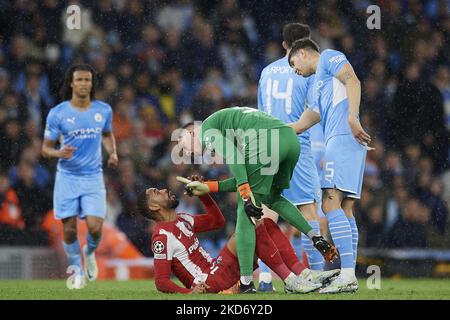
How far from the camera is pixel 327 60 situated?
25.8 ft

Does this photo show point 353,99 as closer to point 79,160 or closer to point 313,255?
point 313,255

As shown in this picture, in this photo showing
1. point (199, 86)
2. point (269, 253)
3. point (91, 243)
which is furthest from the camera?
point (199, 86)

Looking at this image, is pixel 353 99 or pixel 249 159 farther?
pixel 353 99

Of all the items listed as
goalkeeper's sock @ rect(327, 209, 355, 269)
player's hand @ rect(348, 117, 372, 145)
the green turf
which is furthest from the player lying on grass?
player's hand @ rect(348, 117, 372, 145)

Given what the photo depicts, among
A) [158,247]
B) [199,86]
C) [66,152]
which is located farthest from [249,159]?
[199,86]

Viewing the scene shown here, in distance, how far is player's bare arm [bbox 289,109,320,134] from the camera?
27.1 ft

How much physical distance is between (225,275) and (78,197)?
288 centimetres

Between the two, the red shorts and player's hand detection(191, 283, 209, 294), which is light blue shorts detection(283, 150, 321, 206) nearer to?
the red shorts

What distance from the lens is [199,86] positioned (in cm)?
1364

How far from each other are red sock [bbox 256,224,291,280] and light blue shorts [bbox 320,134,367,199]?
69 cm

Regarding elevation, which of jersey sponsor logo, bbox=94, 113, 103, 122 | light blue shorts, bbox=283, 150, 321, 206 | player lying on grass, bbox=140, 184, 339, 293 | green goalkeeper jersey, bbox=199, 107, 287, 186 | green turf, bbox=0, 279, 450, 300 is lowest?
green turf, bbox=0, 279, 450, 300

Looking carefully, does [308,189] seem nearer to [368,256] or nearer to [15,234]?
[368,256]

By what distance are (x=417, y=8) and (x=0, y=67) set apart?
589cm
